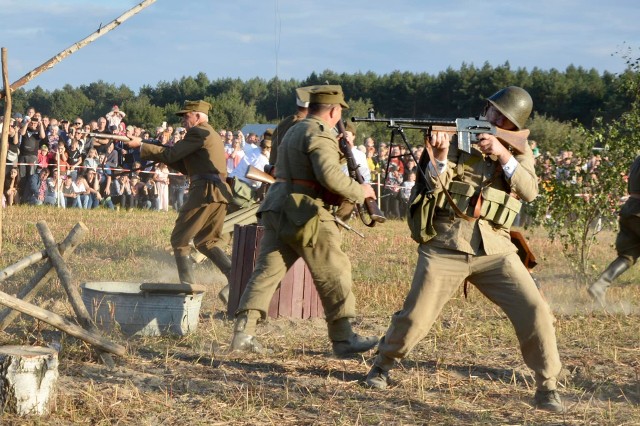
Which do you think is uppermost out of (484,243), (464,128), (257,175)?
(464,128)

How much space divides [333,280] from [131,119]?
3637cm

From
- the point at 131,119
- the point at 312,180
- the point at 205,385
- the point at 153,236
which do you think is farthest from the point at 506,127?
the point at 131,119

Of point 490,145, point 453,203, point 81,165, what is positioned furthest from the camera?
point 81,165

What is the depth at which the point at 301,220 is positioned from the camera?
7.82 m

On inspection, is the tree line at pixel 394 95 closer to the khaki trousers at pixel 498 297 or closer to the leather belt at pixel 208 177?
the leather belt at pixel 208 177

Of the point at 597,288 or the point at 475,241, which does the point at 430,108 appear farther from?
the point at 475,241

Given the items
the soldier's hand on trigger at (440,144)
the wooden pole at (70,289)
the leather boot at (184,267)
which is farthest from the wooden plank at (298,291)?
the soldier's hand on trigger at (440,144)

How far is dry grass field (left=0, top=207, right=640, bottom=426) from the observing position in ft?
20.9

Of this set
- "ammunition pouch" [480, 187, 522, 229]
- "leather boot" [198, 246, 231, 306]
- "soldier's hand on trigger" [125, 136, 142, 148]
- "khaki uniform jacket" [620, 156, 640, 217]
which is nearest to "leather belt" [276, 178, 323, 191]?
"ammunition pouch" [480, 187, 522, 229]

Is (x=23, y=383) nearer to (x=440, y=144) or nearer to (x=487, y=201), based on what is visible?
(x=440, y=144)

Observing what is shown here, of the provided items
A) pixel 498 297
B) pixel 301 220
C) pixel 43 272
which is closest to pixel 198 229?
pixel 43 272

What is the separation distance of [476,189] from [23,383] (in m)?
3.06

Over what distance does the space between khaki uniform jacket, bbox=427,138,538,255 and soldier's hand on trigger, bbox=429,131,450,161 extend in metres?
0.12

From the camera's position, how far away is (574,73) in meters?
59.2
